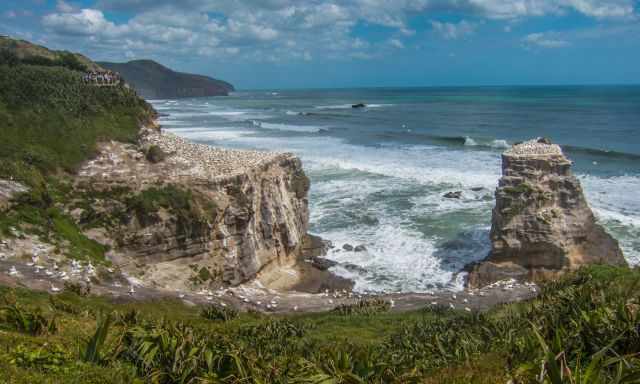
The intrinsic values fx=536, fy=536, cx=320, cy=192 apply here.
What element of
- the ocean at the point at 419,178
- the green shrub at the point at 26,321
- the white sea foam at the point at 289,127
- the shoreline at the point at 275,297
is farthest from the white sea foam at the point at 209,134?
the green shrub at the point at 26,321

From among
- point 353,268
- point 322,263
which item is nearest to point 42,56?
point 322,263

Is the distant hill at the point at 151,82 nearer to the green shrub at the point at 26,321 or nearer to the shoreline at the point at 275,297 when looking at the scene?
the shoreline at the point at 275,297

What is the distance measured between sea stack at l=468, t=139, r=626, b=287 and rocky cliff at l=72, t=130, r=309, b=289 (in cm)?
902

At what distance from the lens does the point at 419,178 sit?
4047cm

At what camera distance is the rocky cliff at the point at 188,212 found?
61.7ft

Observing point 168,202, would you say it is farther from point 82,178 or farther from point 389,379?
point 389,379

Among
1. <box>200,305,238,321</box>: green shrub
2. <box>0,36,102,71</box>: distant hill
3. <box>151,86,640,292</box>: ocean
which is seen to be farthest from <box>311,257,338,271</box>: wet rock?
<box>0,36,102,71</box>: distant hill

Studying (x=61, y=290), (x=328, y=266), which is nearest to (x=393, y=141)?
(x=328, y=266)

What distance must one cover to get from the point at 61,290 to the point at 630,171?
42.7 metres

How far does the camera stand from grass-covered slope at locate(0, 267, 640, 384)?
6957mm

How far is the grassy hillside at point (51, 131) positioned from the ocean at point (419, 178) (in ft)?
37.3

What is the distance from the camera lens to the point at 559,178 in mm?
22297

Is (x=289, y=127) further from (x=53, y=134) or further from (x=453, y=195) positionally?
(x=53, y=134)

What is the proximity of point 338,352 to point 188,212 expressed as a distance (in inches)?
489
